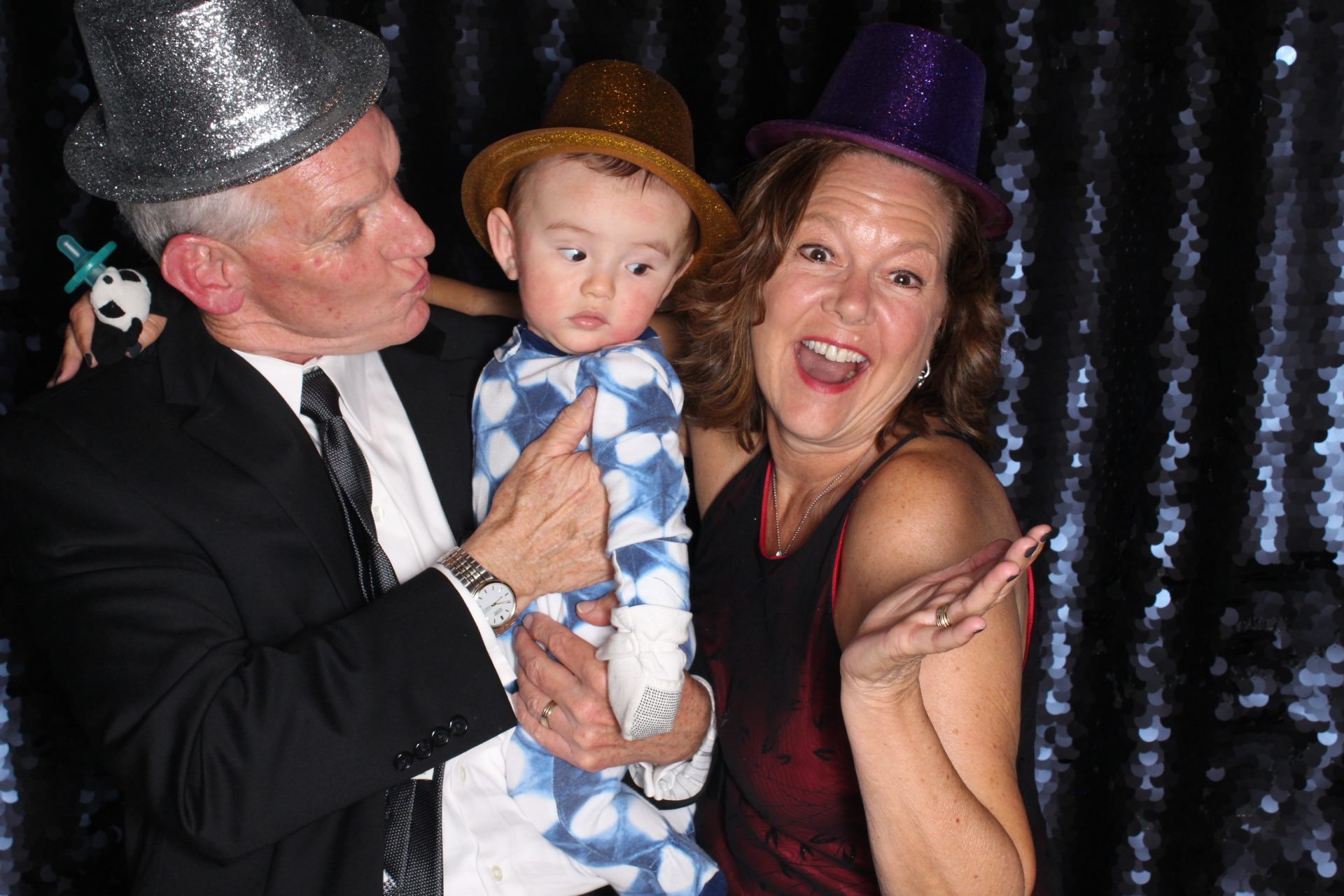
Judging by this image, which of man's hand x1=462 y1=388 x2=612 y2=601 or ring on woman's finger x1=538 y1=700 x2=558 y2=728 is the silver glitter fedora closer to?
man's hand x1=462 y1=388 x2=612 y2=601

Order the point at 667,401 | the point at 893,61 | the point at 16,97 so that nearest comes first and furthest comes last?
1. the point at 667,401
2. the point at 893,61
3. the point at 16,97

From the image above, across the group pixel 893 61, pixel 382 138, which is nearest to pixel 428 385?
pixel 382 138

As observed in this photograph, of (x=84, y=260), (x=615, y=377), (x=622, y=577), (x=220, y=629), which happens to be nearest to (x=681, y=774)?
(x=622, y=577)

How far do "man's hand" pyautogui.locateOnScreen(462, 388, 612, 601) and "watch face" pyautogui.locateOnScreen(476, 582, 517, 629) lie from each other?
16 mm

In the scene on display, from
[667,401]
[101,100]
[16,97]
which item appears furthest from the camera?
[16,97]

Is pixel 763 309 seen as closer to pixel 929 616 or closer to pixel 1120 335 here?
pixel 929 616

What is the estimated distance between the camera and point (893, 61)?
1.88 meters

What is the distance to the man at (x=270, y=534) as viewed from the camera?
1490 mm

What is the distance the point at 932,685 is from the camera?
1.59 meters

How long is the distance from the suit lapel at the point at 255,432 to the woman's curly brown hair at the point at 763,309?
0.72m

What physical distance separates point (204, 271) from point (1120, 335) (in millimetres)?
1787

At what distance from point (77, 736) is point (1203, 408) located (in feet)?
8.04

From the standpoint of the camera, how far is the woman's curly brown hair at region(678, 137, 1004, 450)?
6.28 feet

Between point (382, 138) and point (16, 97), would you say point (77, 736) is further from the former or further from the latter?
point (382, 138)
